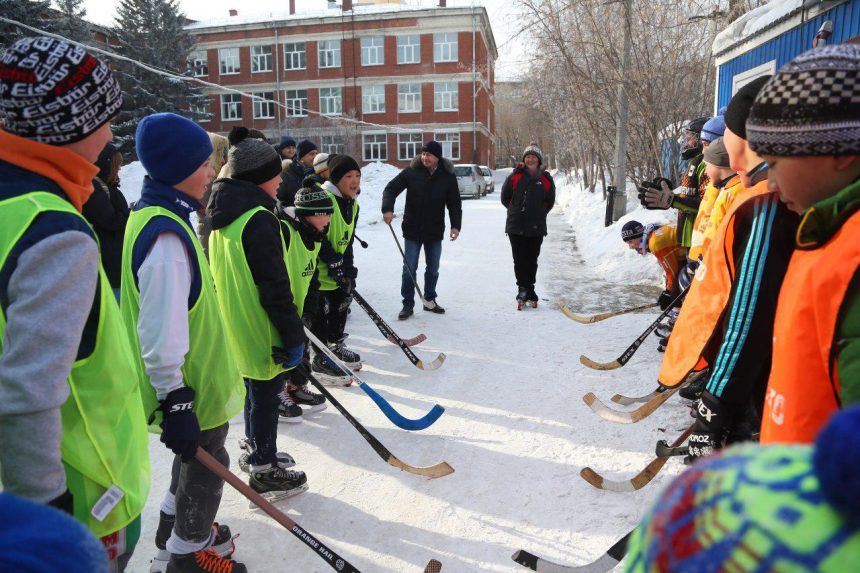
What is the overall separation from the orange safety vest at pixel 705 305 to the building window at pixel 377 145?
140ft

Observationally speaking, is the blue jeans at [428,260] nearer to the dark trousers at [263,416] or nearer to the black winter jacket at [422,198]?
the black winter jacket at [422,198]

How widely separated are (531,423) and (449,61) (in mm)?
41315

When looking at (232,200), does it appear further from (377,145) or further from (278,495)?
(377,145)

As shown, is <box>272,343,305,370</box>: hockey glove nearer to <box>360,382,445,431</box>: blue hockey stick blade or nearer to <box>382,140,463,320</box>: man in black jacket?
<box>360,382,445,431</box>: blue hockey stick blade

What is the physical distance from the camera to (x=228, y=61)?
4584 centimetres

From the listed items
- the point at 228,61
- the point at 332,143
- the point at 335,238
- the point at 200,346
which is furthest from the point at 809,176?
the point at 228,61

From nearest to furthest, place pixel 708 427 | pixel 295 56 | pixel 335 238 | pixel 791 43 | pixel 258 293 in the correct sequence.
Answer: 1. pixel 708 427
2. pixel 258 293
3. pixel 335 238
4. pixel 791 43
5. pixel 295 56

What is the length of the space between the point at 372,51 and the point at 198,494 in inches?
1759

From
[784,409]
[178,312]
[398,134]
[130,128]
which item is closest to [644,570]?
[784,409]

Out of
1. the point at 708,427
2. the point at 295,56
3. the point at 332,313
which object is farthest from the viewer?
the point at 295,56

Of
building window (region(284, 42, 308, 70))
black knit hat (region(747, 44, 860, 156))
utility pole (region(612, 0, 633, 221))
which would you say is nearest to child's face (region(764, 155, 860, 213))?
black knit hat (region(747, 44, 860, 156))

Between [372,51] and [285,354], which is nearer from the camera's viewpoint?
[285,354]

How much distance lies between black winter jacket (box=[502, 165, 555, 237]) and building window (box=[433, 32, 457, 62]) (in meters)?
37.2

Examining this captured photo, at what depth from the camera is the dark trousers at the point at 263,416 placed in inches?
121
